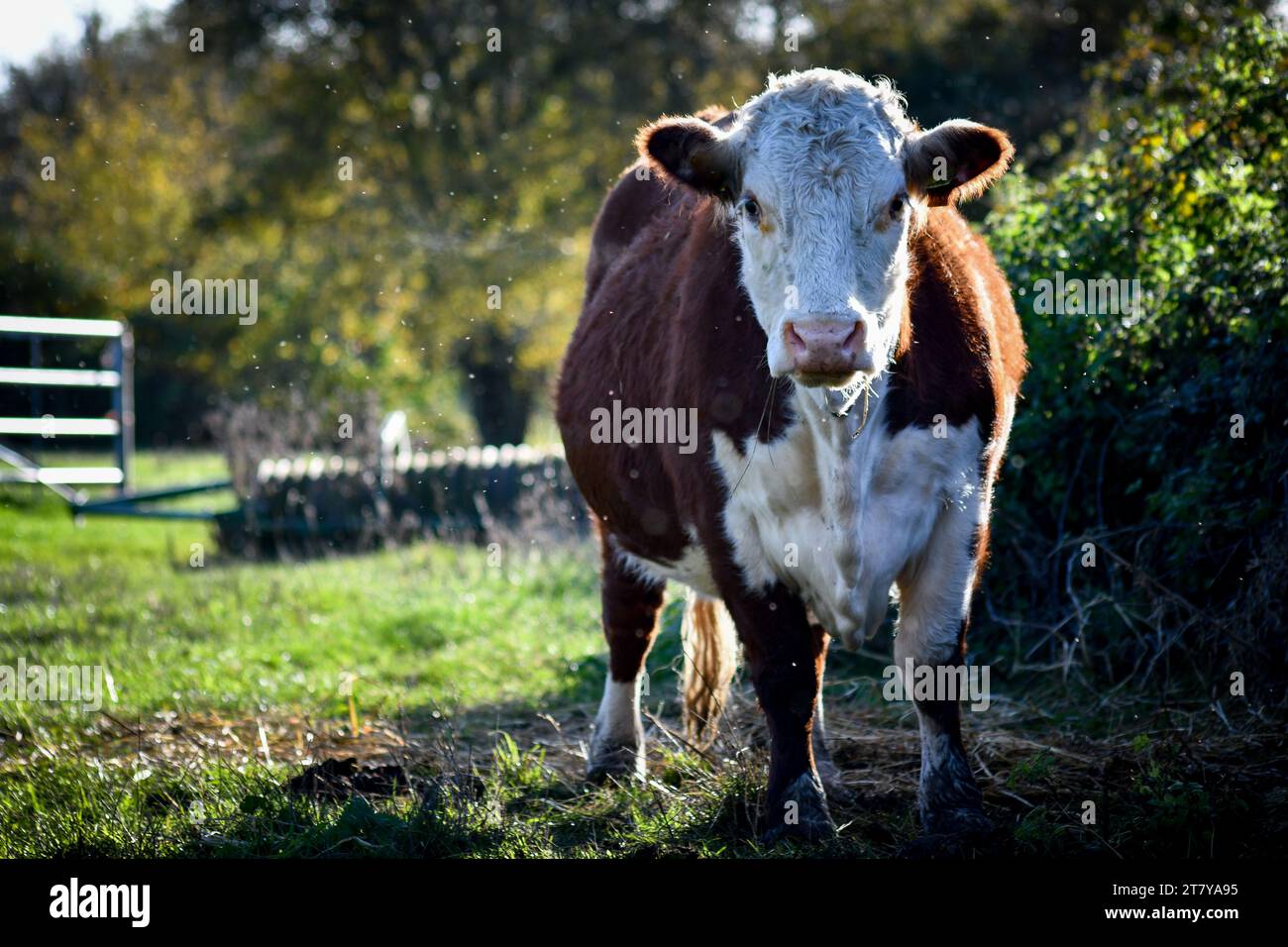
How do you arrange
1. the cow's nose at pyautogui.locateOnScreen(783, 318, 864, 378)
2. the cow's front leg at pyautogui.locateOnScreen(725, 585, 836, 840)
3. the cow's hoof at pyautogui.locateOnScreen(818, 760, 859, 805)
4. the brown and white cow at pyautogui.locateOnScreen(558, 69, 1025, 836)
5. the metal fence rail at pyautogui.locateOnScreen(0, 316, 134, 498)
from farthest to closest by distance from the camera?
the metal fence rail at pyautogui.locateOnScreen(0, 316, 134, 498), the cow's hoof at pyautogui.locateOnScreen(818, 760, 859, 805), the cow's front leg at pyautogui.locateOnScreen(725, 585, 836, 840), the brown and white cow at pyautogui.locateOnScreen(558, 69, 1025, 836), the cow's nose at pyautogui.locateOnScreen(783, 318, 864, 378)

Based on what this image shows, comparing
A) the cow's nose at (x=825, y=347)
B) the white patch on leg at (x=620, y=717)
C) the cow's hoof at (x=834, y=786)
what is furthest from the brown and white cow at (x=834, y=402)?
the white patch on leg at (x=620, y=717)

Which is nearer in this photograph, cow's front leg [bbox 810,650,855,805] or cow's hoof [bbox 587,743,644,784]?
cow's front leg [bbox 810,650,855,805]

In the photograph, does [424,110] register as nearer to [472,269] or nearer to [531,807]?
[472,269]

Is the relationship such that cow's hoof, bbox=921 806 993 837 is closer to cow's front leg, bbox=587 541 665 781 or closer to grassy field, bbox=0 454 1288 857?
grassy field, bbox=0 454 1288 857

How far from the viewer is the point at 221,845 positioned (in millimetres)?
3756

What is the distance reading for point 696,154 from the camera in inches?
145

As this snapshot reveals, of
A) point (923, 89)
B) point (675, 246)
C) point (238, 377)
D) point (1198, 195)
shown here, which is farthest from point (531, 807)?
point (238, 377)

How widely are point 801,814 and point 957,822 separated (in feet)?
1.46

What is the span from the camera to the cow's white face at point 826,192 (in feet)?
10.5

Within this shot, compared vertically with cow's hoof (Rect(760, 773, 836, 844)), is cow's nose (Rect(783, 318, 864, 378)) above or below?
above

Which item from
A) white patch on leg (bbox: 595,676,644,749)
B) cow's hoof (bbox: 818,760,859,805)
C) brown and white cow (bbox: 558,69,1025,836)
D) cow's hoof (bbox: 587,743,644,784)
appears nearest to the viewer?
brown and white cow (bbox: 558,69,1025,836)

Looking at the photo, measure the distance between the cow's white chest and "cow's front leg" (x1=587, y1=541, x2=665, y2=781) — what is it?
4.25 ft

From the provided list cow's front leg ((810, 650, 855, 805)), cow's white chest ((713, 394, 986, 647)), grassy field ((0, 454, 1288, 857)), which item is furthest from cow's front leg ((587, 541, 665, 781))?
cow's white chest ((713, 394, 986, 647))

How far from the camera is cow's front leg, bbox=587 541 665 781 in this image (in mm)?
4926
